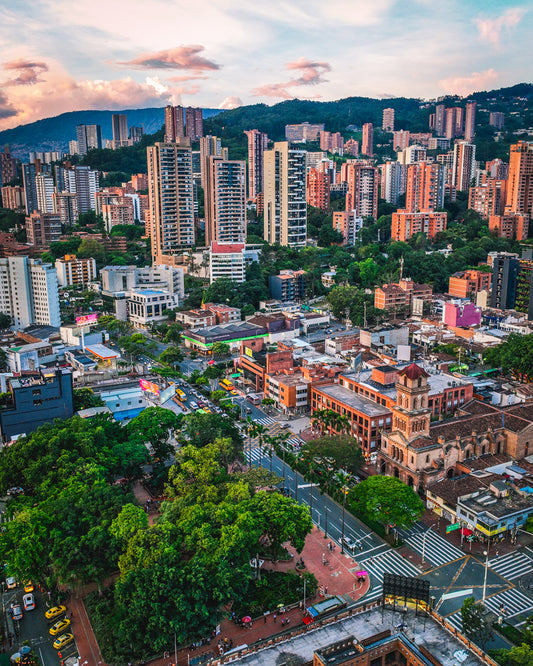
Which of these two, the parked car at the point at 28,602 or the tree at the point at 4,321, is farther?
the tree at the point at 4,321

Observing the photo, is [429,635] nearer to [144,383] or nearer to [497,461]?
[497,461]

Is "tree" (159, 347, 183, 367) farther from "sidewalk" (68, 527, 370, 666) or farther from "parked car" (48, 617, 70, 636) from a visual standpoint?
"parked car" (48, 617, 70, 636)

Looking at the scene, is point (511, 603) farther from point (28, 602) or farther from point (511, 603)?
point (28, 602)

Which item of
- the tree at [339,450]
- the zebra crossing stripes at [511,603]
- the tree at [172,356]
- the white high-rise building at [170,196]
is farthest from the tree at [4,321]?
the zebra crossing stripes at [511,603]

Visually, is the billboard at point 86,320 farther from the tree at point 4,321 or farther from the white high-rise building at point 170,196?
the white high-rise building at point 170,196

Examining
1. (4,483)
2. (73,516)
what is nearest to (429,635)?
(73,516)

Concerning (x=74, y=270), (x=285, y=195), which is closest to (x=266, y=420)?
(x=74, y=270)

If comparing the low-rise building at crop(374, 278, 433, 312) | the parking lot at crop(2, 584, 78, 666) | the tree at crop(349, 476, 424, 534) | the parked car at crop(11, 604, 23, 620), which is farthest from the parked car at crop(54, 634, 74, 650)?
the low-rise building at crop(374, 278, 433, 312)
